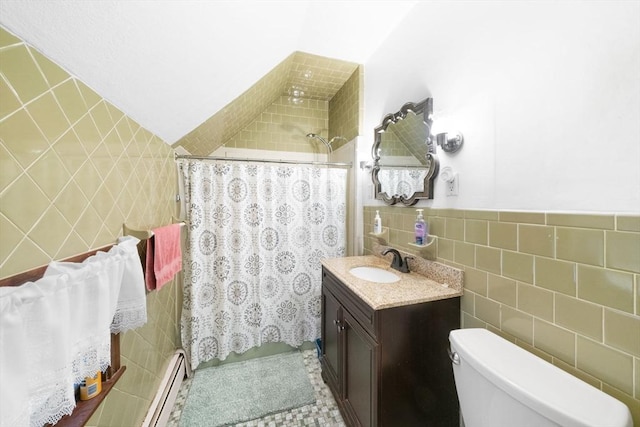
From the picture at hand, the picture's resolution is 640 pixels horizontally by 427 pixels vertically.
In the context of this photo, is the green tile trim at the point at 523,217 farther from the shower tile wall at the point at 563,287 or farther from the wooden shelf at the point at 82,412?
the wooden shelf at the point at 82,412

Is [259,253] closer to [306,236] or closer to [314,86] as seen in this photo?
[306,236]

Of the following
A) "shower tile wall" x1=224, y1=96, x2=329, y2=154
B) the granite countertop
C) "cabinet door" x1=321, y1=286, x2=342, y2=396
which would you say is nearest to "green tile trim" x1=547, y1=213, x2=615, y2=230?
the granite countertop

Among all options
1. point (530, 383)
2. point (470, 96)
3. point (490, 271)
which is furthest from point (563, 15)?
point (530, 383)

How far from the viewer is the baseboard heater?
126 cm

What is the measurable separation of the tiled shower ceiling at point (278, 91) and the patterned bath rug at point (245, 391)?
1.82 m

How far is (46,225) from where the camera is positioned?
2.14ft

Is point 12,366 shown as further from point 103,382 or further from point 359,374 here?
point 359,374

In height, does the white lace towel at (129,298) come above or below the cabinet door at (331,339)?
above

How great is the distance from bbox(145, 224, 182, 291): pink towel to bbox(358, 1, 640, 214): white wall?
1.54 meters

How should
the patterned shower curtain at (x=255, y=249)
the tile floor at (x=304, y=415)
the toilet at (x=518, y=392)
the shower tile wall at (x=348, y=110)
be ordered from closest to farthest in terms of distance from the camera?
the toilet at (x=518, y=392)
the tile floor at (x=304, y=415)
the patterned shower curtain at (x=255, y=249)
the shower tile wall at (x=348, y=110)

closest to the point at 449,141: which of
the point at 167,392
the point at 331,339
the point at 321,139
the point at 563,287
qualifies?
the point at 563,287

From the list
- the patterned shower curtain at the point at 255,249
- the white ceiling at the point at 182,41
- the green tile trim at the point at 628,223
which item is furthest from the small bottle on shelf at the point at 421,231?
the white ceiling at the point at 182,41

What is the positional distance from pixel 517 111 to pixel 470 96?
266mm

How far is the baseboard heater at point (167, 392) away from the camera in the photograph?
126 cm
